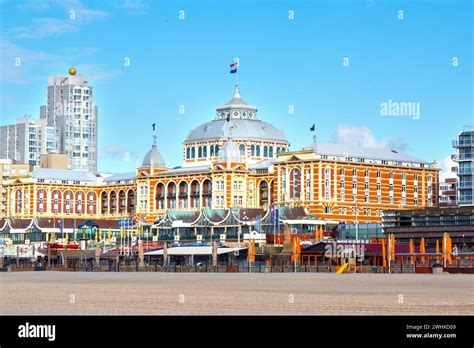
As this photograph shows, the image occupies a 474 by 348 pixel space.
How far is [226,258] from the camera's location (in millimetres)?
189250

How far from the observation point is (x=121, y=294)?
73750 millimetres

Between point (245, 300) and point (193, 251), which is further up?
point (245, 300)

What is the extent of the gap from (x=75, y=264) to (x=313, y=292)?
3530 inches

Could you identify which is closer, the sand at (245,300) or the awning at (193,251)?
the sand at (245,300)

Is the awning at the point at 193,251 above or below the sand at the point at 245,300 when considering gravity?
below

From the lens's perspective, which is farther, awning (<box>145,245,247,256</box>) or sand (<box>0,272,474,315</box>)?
awning (<box>145,245,247,256</box>)

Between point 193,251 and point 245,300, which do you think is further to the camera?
point 193,251

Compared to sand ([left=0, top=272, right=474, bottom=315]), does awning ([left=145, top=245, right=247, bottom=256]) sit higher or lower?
lower
